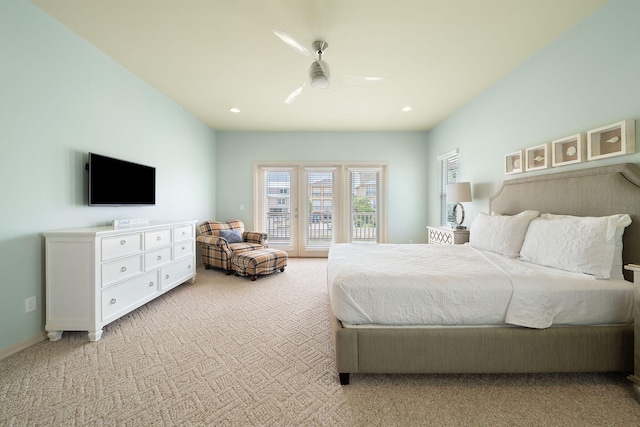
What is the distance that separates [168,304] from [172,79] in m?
2.90

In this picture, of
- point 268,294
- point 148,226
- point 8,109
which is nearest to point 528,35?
point 268,294

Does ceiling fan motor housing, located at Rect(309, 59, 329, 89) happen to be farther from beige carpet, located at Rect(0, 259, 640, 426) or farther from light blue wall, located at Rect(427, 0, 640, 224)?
beige carpet, located at Rect(0, 259, 640, 426)

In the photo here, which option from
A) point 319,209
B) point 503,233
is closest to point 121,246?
point 319,209

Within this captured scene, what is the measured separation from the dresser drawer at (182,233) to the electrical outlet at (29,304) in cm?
129

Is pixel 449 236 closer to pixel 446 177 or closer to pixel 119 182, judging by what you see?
pixel 446 177

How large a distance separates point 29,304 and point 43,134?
4.77 feet

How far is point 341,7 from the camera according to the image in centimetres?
202

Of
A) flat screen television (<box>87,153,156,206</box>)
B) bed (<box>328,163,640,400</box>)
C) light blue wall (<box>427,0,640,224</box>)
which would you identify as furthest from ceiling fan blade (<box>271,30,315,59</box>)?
light blue wall (<box>427,0,640,224</box>)

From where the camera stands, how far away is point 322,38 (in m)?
2.38

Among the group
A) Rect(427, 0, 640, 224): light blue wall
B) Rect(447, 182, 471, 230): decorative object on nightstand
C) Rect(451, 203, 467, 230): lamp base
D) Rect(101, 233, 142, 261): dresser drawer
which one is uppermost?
Rect(427, 0, 640, 224): light blue wall

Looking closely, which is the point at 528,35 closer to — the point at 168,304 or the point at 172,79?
the point at 172,79

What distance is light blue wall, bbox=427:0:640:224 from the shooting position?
1.87 m

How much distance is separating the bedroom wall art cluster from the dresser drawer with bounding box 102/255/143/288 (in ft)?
14.3

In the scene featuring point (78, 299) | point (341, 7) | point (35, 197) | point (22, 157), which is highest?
point (341, 7)
